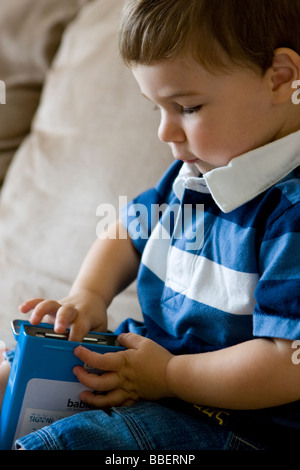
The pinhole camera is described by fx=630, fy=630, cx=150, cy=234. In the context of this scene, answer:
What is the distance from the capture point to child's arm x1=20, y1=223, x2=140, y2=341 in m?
0.82

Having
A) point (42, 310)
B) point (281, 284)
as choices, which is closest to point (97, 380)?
point (42, 310)

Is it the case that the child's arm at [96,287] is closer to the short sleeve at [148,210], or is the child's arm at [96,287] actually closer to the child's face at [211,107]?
the short sleeve at [148,210]

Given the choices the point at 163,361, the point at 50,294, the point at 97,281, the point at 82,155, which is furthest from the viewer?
the point at 82,155

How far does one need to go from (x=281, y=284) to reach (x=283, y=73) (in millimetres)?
245

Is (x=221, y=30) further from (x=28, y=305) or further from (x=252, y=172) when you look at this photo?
(x=28, y=305)

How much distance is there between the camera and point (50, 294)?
1.12m

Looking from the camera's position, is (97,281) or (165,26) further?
(97,281)

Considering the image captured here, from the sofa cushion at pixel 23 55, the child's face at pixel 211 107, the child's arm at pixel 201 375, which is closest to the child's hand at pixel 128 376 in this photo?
the child's arm at pixel 201 375

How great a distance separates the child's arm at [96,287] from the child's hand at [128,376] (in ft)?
0.22

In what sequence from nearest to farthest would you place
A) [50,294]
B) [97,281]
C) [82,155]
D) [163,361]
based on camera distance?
1. [163,361]
2. [97,281]
3. [50,294]
4. [82,155]

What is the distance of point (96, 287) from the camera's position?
0.93m
